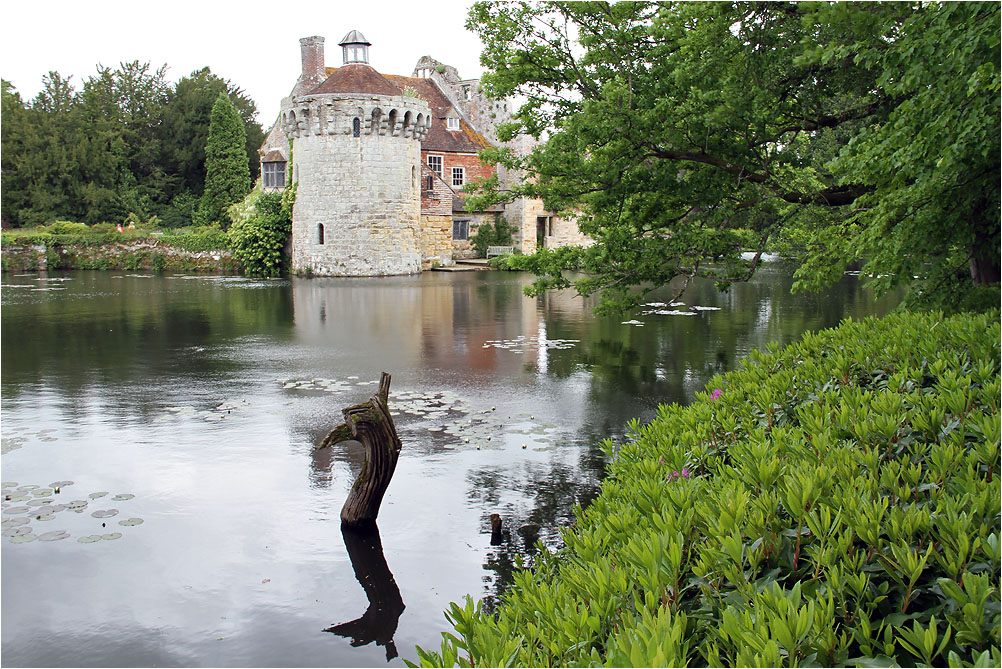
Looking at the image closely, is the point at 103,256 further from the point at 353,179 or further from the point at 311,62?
the point at 353,179

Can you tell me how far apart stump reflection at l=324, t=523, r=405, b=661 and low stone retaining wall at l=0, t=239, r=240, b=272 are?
1533 inches

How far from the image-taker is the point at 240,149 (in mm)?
54094

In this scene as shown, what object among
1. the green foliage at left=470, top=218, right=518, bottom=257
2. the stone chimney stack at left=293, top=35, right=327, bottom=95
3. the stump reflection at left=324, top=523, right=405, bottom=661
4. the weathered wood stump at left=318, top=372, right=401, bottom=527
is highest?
the stone chimney stack at left=293, top=35, right=327, bottom=95

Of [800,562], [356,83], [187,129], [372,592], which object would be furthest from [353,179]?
[800,562]

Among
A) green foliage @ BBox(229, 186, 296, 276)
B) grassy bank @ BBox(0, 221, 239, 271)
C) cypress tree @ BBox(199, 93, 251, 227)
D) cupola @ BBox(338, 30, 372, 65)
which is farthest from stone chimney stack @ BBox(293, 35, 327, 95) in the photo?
green foliage @ BBox(229, 186, 296, 276)

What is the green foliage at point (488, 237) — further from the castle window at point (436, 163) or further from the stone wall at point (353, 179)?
the stone wall at point (353, 179)

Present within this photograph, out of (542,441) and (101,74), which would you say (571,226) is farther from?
(542,441)

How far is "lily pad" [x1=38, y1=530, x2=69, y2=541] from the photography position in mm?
7047

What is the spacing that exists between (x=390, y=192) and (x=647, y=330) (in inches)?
812

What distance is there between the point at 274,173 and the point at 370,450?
38.5m

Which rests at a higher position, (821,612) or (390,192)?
(390,192)

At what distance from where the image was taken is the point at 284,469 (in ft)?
29.5

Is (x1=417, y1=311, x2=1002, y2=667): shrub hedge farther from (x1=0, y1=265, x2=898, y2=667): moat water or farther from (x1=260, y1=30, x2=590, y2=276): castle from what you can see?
(x1=260, y1=30, x2=590, y2=276): castle

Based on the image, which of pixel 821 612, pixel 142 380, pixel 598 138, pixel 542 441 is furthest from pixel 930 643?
pixel 142 380
